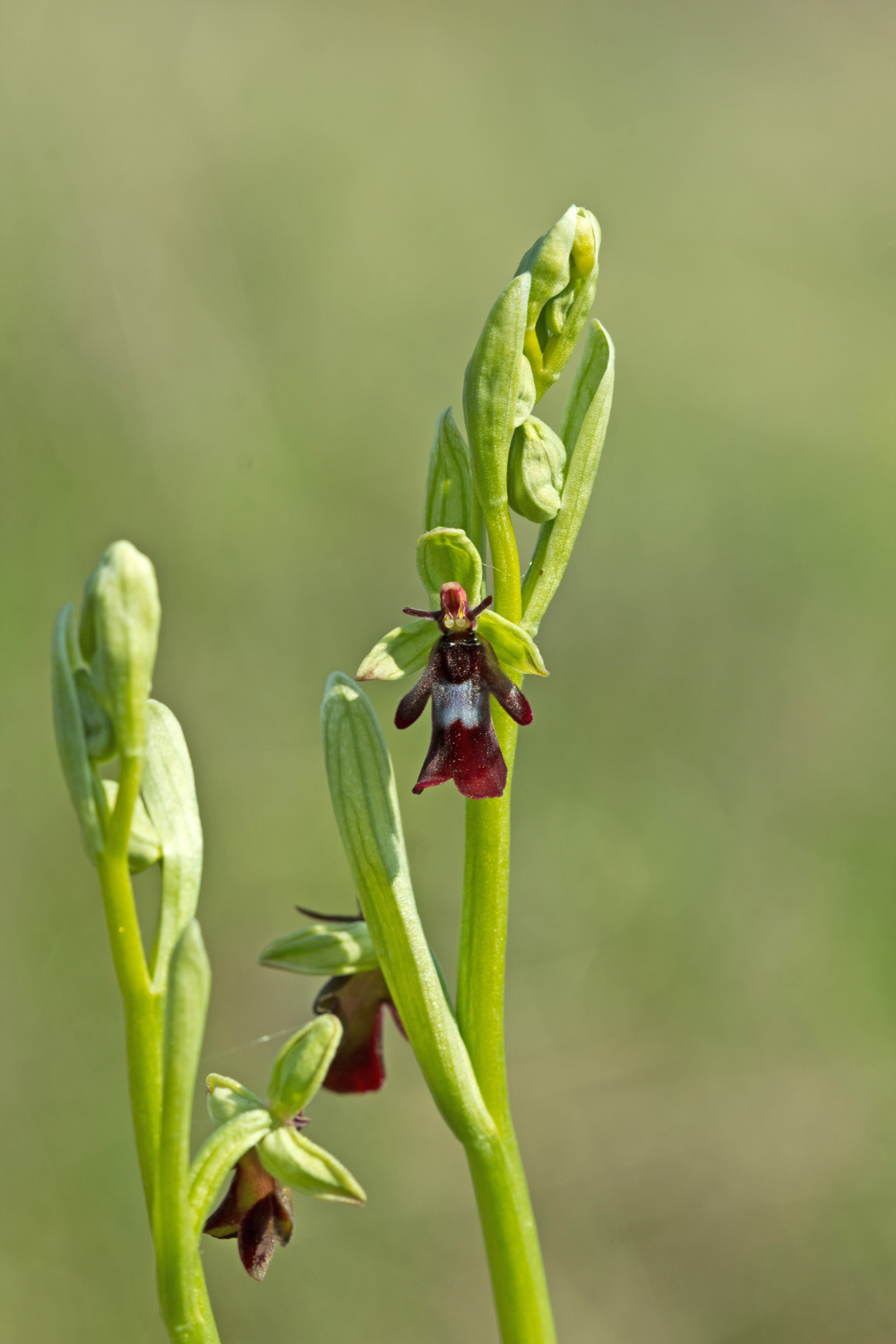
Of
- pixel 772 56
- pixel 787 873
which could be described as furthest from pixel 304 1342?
pixel 772 56

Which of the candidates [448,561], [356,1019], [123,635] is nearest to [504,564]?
[448,561]

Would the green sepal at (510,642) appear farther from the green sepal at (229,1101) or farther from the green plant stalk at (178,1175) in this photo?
the green sepal at (229,1101)

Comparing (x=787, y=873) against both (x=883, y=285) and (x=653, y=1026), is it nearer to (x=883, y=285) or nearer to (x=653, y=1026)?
(x=653, y=1026)

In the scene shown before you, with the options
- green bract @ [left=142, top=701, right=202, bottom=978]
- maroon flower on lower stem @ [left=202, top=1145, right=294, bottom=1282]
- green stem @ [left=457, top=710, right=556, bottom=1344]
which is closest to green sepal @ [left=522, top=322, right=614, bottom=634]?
green stem @ [left=457, top=710, right=556, bottom=1344]

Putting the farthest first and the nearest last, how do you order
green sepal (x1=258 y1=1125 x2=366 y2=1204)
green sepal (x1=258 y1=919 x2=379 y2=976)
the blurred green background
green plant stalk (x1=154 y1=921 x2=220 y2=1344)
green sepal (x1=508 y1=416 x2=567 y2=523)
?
the blurred green background, green sepal (x1=258 y1=919 x2=379 y2=976), green sepal (x1=508 y1=416 x2=567 y2=523), green sepal (x1=258 y1=1125 x2=366 y2=1204), green plant stalk (x1=154 y1=921 x2=220 y2=1344)

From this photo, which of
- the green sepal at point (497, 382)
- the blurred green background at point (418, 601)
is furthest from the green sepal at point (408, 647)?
the blurred green background at point (418, 601)

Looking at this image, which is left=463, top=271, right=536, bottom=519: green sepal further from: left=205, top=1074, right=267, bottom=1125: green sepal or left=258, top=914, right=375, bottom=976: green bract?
left=205, top=1074, right=267, bottom=1125: green sepal

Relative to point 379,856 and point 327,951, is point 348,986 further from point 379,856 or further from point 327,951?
point 379,856
